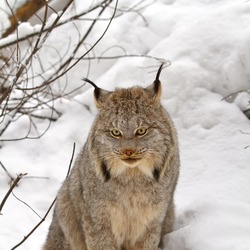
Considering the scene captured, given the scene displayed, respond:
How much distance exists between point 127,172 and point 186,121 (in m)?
2.03

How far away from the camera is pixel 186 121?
5332mm

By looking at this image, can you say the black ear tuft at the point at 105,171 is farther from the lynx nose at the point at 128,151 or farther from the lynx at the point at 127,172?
the lynx nose at the point at 128,151

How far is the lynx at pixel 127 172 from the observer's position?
10.6 ft

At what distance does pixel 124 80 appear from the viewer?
5988mm

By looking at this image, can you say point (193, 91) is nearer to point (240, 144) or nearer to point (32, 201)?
point (240, 144)

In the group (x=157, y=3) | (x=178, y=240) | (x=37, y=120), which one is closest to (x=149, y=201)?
(x=178, y=240)

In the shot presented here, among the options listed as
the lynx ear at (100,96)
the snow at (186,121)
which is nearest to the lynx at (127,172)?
the lynx ear at (100,96)

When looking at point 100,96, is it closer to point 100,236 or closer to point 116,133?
point 116,133

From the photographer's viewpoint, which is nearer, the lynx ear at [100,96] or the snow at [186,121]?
the lynx ear at [100,96]

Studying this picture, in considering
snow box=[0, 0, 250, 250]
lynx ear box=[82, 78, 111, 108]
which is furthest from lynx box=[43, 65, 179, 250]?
snow box=[0, 0, 250, 250]

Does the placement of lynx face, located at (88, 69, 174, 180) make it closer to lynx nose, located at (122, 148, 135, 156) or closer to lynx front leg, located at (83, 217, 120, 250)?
lynx nose, located at (122, 148, 135, 156)

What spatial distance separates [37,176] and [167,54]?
1985 mm

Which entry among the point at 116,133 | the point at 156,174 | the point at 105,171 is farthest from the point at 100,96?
the point at 156,174

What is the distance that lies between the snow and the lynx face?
0.70 m
